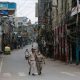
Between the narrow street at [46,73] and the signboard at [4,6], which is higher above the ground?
the signboard at [4,6]

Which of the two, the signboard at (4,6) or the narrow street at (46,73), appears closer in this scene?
the narrow street at (46,73)

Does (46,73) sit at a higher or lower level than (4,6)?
lower

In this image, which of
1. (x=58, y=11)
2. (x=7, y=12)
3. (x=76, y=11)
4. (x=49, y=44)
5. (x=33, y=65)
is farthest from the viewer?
(x=49, y=44)

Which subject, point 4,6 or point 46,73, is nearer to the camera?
point 46,73

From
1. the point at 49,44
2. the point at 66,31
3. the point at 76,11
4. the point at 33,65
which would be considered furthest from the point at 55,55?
the point at 33,65

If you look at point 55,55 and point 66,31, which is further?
point 55,55

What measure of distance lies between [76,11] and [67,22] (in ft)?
16.2

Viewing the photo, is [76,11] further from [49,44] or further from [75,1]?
[49,44]


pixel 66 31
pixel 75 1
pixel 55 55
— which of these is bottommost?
pixel 55 55

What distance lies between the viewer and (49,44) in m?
66.4

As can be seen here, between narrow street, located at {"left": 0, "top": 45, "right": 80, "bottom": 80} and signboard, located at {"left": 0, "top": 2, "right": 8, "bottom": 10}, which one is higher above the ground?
signboard, located at {"left": 0, "top": 2, "right": 8, "bottom": 10}

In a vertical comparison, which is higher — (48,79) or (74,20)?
(74,20)

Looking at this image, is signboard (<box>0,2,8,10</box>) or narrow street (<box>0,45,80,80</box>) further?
signboard (<box>0,2,8,10</box>)

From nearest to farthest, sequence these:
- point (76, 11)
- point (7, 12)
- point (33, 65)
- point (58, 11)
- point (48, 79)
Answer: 1. point (48, 79)
2. point (33, 65)
3. point (76, 11)
4. point (7, 12)
5. point (58, 11)
